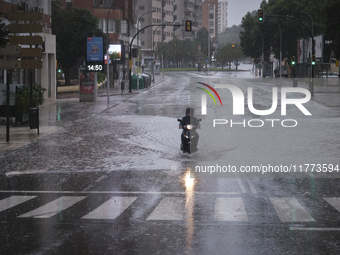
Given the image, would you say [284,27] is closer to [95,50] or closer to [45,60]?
[45,60]

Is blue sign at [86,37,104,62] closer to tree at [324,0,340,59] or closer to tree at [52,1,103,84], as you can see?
tree at [324,0,340,59]

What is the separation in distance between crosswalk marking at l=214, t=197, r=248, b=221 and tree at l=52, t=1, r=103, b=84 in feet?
202

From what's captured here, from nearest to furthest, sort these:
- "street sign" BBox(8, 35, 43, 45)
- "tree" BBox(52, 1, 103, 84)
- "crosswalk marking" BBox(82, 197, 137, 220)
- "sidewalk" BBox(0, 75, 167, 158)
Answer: "crosswalk marking" BBox(82, 197, 137, 220), "sidewalk" BBox(0, 75, 167, 158), "street sign" BBox(8, 35, 43, 45), "tree" BBox(52, 1, 103, 84)

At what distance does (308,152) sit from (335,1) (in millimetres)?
34035

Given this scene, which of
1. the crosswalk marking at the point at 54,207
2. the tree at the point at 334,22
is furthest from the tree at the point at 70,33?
the crosswalk marking at the point at 54,207

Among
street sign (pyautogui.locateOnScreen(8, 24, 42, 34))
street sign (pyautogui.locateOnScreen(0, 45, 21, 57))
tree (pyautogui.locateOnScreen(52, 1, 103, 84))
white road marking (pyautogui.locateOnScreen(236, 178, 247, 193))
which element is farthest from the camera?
tree (pyautogui.locateOnScreen(52, 1, 103, 84))

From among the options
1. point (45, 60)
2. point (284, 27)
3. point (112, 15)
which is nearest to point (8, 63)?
point (45, 60)

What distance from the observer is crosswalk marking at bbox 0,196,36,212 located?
439 inches

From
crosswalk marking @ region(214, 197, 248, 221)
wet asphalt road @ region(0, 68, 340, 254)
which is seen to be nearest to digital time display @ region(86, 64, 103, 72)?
wet asphalt road @ region(0, 68, 340, 254)

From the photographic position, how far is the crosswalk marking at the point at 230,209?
9922mm

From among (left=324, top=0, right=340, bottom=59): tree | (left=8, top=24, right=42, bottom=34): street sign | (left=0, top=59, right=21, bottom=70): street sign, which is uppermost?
(left=324, top=0, right=340, bottom=59): tree

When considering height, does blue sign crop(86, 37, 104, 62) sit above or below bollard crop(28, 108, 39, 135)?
above

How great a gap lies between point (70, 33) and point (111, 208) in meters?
62.7

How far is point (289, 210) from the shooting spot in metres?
10.5
